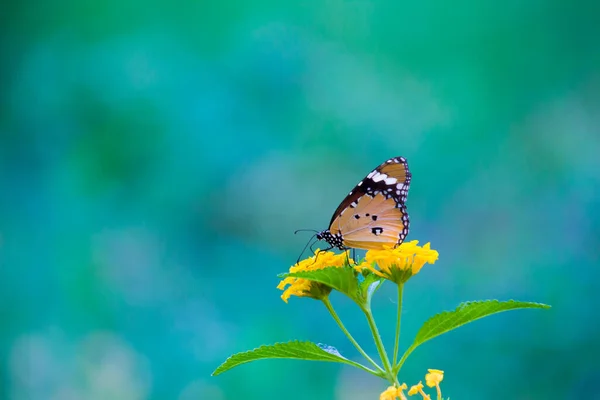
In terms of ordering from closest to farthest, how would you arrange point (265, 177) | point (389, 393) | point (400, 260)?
point (389, 393) < point (400, 260) < point (265, 177)

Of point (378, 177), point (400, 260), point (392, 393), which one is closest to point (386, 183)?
point (378, 177)

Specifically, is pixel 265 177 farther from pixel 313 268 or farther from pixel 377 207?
pixel 313 268

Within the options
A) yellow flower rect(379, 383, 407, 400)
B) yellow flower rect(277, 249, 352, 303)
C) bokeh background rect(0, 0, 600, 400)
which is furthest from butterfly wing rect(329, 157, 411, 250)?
bokeh background rect(0, 0, 600, 400)

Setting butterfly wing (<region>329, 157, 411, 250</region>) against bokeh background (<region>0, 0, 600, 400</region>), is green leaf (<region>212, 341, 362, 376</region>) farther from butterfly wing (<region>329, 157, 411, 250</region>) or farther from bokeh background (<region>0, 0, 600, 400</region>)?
bokeh background (<region>0, 0, 600, 400</region>)

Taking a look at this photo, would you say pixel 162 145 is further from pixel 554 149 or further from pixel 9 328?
pixel 554 149

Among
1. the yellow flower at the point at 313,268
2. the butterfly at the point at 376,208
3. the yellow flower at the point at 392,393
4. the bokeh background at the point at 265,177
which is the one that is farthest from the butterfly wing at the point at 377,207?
the bokeh background at the point at 265,177

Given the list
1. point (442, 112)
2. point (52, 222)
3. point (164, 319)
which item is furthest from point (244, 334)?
point (442, 112)
